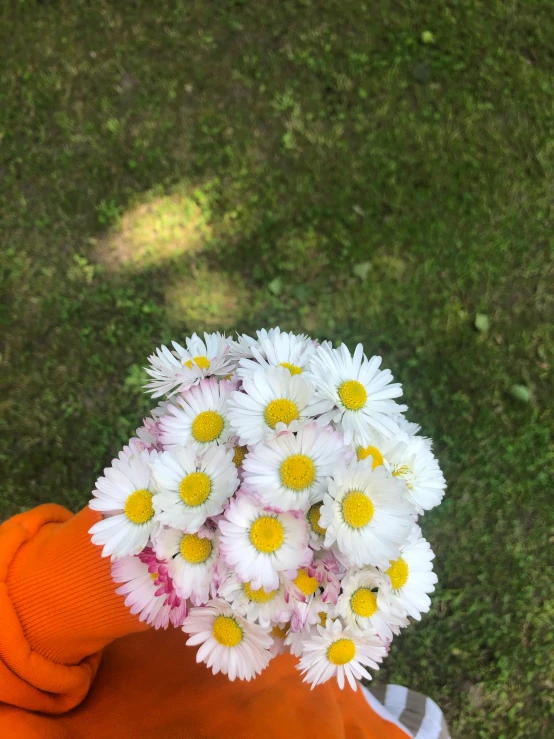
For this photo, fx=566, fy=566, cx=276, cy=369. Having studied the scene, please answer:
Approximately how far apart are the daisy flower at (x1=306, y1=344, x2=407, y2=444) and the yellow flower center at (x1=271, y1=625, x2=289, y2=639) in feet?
0.80

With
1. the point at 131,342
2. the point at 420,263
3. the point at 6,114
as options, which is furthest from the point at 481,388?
the point at 6,114

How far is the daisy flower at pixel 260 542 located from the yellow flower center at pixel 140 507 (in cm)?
10

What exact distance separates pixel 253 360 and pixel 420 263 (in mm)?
1398

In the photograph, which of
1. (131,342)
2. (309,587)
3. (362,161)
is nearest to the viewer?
(309,587)

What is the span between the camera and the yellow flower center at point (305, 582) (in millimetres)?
603

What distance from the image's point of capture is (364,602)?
0.63 metres

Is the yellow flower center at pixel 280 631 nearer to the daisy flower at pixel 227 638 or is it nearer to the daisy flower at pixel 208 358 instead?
the daisy flower at pixel 227 638

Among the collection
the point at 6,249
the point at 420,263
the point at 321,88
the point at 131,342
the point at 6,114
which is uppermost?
the point at 321,88

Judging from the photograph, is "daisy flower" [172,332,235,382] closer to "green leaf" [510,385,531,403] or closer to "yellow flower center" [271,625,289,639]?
"yellow flower center" [271,625,289,639]

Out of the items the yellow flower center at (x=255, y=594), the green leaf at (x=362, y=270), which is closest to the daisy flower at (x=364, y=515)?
the yellow flower center at (x=255, y=594)

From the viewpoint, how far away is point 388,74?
2049 mm

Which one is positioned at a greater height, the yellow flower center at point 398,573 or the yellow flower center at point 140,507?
the yellow flower center at point 140,507

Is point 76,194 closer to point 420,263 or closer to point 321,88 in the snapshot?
point 321,88

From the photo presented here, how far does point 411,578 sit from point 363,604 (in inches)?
3.6
